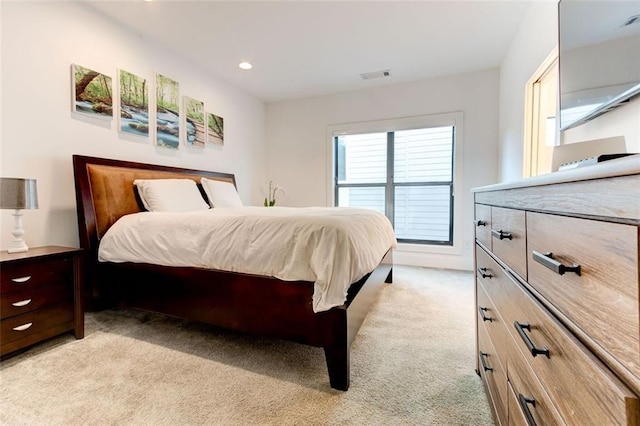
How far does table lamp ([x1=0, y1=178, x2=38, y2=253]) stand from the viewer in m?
1.77

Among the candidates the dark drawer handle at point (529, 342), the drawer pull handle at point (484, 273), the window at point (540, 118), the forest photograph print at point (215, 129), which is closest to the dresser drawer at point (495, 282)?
the drawer pull handle at point (484, 273)

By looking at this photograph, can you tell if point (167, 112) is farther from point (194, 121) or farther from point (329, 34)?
point (329, 34)

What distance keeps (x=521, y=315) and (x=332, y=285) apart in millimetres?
816

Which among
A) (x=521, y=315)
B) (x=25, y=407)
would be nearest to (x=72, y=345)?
(x=25, y=407)

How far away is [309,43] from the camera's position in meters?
3.10

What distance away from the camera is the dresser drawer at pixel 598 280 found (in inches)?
15.8

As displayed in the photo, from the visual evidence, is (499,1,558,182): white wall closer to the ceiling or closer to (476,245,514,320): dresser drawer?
the ceiling

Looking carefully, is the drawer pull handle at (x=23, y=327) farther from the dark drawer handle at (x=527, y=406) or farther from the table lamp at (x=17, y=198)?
the dark drawer handle at (x=527, y=406)

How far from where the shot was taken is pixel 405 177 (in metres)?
4.29

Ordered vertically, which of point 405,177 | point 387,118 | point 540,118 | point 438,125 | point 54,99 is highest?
point 387,118

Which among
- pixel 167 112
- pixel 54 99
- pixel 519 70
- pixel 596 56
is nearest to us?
pixel 596 56

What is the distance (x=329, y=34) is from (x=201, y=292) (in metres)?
2.69

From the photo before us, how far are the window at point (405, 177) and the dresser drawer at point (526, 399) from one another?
334 centimetres

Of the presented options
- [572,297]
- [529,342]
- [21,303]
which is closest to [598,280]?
[572,297]
